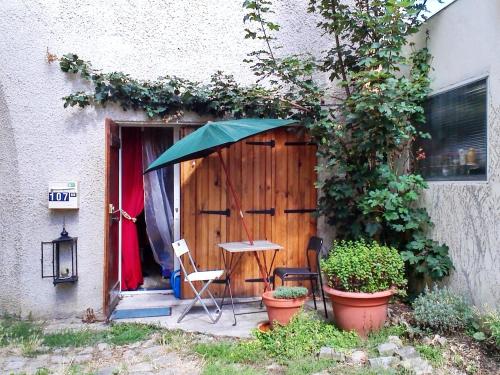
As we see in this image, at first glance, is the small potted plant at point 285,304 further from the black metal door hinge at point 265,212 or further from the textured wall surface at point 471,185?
the textured wall surface at point 471,185

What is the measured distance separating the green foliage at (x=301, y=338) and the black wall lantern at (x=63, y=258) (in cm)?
230

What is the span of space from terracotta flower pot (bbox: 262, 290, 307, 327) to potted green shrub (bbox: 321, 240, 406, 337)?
36cm

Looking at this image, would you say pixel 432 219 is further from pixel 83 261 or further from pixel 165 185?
pixel 83 261

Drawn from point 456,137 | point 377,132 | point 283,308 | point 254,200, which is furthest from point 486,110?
point 254,200

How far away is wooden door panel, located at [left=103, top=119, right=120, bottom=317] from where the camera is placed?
4.52m

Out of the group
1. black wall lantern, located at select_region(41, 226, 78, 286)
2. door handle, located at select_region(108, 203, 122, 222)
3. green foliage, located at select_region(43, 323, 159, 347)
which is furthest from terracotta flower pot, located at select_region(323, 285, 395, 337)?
black wall lantern, located at select_region(41, 226, 78, 286)

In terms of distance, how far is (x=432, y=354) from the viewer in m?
3.42

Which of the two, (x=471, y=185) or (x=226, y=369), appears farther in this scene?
(x=471, y=185)

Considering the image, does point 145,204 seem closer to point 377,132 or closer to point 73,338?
point 73,338

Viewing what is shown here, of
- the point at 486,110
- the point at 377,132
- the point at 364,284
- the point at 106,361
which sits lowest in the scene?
the point at 106,361

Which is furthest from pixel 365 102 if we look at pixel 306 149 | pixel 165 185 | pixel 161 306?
pixel 161 306

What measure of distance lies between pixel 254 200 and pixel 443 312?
2.48 m

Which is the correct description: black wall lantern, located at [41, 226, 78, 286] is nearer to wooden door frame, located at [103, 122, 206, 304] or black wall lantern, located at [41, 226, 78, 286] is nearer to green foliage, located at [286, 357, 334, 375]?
wooden door frame, located at [103, 122, 206, 304]

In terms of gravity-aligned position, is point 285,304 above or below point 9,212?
below
